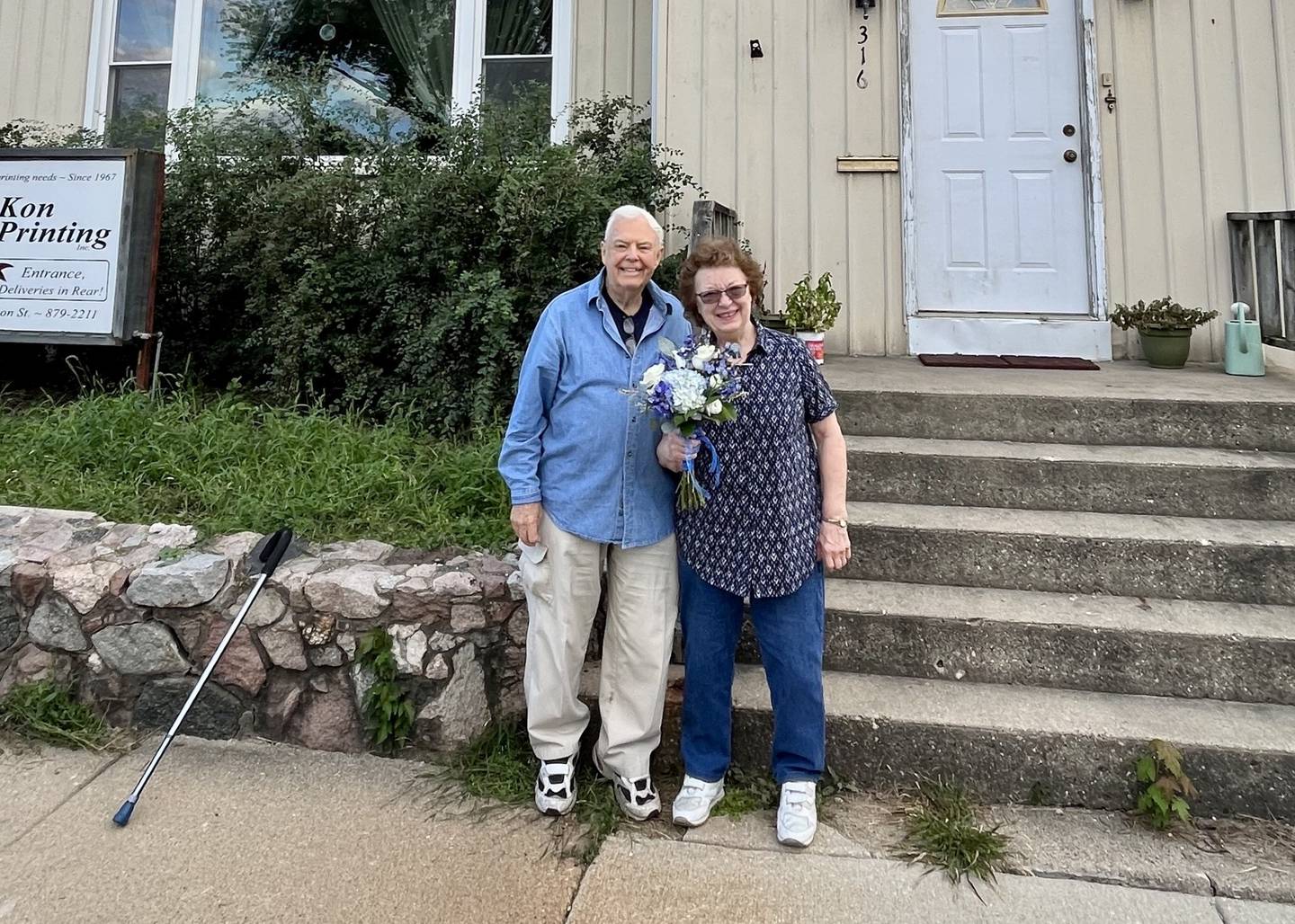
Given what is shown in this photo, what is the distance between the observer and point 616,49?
5.51 metres

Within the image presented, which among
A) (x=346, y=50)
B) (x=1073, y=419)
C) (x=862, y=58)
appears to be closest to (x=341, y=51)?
(x=346, y=50)

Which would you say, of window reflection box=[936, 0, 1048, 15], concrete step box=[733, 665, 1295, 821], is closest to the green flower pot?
window reflection box=[936, 0, 1048, 15]

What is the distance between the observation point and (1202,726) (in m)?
2.11

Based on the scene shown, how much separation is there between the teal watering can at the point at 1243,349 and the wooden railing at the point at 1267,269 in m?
0.12

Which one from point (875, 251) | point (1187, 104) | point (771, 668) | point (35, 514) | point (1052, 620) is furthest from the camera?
point (875, 251)

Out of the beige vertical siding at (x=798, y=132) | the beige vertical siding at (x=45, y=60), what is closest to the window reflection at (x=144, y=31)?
the beige vertical siding at (x=45, y=60)

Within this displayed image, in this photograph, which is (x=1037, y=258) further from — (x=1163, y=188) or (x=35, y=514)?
(x=35, y=514)

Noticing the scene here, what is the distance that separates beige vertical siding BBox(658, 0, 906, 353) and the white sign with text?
3.13 metres

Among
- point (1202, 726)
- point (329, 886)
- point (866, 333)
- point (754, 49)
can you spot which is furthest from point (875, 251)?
point (329, 886)

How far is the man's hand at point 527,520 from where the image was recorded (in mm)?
1983

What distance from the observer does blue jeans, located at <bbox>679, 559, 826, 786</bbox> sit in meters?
1.98

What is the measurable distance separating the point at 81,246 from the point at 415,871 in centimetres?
391

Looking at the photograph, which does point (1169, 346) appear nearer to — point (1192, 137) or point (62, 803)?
point (1192, 137)

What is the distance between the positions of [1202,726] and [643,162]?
3.70m
